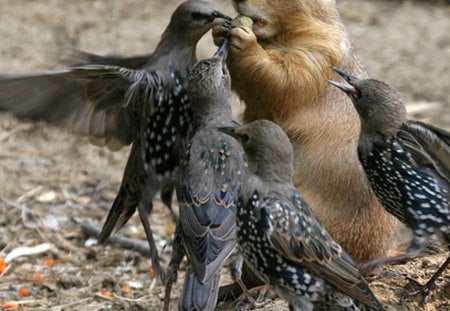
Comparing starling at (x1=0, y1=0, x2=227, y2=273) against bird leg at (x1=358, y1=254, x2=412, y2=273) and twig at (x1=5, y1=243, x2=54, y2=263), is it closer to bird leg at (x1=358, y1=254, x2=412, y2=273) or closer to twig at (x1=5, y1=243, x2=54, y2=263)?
twig at (x1=5, y1=243, x2=54, y2=263)

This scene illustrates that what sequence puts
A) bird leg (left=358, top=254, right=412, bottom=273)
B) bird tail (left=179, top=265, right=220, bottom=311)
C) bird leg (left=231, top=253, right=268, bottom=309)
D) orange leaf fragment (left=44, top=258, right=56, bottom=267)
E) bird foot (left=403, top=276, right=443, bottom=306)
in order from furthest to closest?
orange leaf fragment (left=44, top=258, right=56, bottom=267)
bird foot (left=403, top=276, right=443, bottom=306)
bird leg (left=231, top=253, right=268, bottom=309)
bird leg (left=358, top=254, right=412, bottom=273)
bird tail (left=179, top=265, right=220, bottom=311)

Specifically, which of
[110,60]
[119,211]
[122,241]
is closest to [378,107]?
[110,60]

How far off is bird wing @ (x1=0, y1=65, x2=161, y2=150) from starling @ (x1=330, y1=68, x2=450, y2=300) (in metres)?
1.53

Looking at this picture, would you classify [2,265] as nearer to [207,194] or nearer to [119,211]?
[119,211]

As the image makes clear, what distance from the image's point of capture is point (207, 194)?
6324 mm

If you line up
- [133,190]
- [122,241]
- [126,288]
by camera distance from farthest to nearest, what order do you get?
1. [122,241]
2. [126,288]
3. [133,190]

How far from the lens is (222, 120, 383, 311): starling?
5.74 meters

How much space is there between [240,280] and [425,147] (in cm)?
A: 124

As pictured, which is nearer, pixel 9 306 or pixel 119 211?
pixel 9 306

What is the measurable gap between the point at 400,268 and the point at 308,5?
1831mm

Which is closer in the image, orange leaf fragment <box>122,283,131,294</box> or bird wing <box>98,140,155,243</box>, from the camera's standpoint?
bird wing <box>98,140,155,243</box>

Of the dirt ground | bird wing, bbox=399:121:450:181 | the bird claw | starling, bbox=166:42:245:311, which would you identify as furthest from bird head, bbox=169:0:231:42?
the bird claw

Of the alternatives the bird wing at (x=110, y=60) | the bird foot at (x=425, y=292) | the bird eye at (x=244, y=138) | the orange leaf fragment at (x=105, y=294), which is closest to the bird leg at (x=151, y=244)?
the orange leaf fragment at (x=105, y=294)

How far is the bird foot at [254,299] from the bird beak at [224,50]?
1.36 metres
